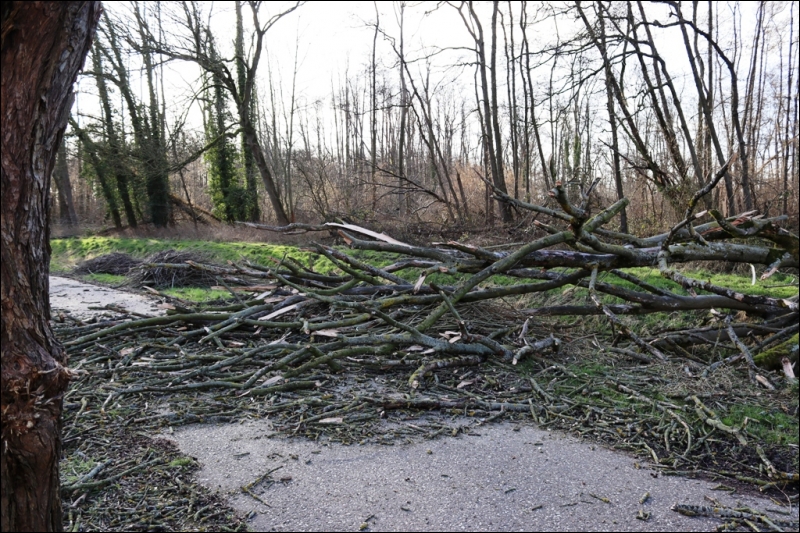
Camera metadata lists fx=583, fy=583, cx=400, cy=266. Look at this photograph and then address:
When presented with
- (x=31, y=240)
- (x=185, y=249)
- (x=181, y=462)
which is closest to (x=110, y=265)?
(x=185, y=249)

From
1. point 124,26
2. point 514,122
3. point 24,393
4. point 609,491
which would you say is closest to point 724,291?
point 609,491

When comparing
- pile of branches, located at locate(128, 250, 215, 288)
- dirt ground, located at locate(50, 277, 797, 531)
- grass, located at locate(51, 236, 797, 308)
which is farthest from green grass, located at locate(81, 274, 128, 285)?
dirt ground, located at locate(50, 277, 797, 531)

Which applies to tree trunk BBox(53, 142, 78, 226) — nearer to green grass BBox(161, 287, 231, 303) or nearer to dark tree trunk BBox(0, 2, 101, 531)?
green grass BBox(161, 287, 231, 303)

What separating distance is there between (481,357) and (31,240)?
409cm

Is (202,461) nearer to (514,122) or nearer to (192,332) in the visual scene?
(192,332)

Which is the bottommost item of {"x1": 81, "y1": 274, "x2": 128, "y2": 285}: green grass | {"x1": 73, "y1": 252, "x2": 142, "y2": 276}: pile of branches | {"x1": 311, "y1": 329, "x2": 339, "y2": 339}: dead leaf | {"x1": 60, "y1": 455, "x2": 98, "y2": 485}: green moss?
{"x1": 60, "y1": 455, "x2": 98, "y2": 485}: green moss

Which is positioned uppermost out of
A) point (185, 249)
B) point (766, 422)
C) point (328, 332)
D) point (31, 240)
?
point (31, 240)

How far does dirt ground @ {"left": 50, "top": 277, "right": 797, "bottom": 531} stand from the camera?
284cm

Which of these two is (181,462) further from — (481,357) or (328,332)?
(481,357)

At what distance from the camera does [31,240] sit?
204 centimetres

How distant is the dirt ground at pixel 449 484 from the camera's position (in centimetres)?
284

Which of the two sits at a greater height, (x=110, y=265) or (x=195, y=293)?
(x=110, y=265)

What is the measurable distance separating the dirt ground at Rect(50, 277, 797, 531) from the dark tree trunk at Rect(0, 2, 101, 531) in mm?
1084

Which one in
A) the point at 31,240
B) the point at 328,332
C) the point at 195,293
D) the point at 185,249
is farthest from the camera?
the point at 185,249
